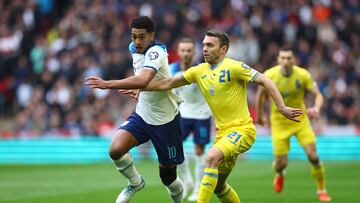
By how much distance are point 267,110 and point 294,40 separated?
11.3ft

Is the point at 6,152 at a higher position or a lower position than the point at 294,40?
lower

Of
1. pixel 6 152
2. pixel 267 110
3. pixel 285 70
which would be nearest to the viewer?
pixel 285 70

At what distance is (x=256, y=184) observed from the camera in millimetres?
18484

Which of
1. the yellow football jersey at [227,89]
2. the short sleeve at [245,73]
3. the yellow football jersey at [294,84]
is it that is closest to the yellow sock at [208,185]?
the yellow football jersey at [227,89]

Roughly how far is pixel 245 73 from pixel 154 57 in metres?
1.28

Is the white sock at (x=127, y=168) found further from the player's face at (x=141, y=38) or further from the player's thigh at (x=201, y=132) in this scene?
the player's thigh at (x=201, y=132)

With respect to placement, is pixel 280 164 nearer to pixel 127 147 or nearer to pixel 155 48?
pixel 127 147

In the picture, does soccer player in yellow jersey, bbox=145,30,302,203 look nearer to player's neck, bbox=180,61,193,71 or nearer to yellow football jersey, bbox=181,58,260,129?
yellow football jersey, bbox=181,58,260,129

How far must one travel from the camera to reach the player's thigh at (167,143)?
12.1m

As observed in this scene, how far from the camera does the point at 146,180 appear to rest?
1992cm

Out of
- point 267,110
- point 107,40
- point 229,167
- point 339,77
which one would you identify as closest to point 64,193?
point 229,167

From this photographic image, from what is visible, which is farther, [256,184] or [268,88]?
[256,184]

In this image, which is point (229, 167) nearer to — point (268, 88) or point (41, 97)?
point (268, 88)

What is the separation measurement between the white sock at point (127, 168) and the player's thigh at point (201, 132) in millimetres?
4347
